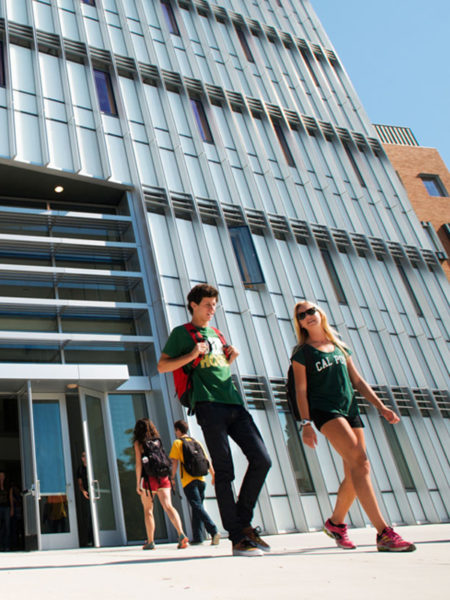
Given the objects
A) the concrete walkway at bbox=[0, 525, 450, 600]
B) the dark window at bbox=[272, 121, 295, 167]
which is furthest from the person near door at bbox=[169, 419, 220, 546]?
the dark window at bbox=[272, 121, 295, 167]

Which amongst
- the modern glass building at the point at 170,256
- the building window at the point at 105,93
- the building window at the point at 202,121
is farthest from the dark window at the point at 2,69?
the building window at the point at 202,121

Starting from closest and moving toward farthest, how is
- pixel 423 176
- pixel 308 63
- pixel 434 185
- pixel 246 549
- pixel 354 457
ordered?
pixel 246 549, pixel 354 457, pixel 308 63, pixel 423 176, pixel 434 185

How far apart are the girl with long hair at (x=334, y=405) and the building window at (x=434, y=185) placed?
69.5 ft

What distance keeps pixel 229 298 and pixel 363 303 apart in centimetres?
432

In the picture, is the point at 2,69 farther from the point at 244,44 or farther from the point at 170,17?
the point at 244,44

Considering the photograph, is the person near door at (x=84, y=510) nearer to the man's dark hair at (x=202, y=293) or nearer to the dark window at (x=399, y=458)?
the man's dark hair at (x=202, y=293)

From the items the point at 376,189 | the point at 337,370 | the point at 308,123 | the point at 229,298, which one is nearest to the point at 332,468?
the point at 229,298

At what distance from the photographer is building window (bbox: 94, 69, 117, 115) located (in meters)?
15.1

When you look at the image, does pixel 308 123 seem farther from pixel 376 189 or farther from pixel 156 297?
pixel 156 297

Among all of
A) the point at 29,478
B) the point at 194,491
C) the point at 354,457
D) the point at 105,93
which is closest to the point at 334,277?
the point at 105,93

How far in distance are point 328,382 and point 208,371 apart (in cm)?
99

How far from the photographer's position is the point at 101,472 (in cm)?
1056

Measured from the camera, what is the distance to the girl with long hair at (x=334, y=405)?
4.45 meters

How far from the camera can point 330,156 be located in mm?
18781
